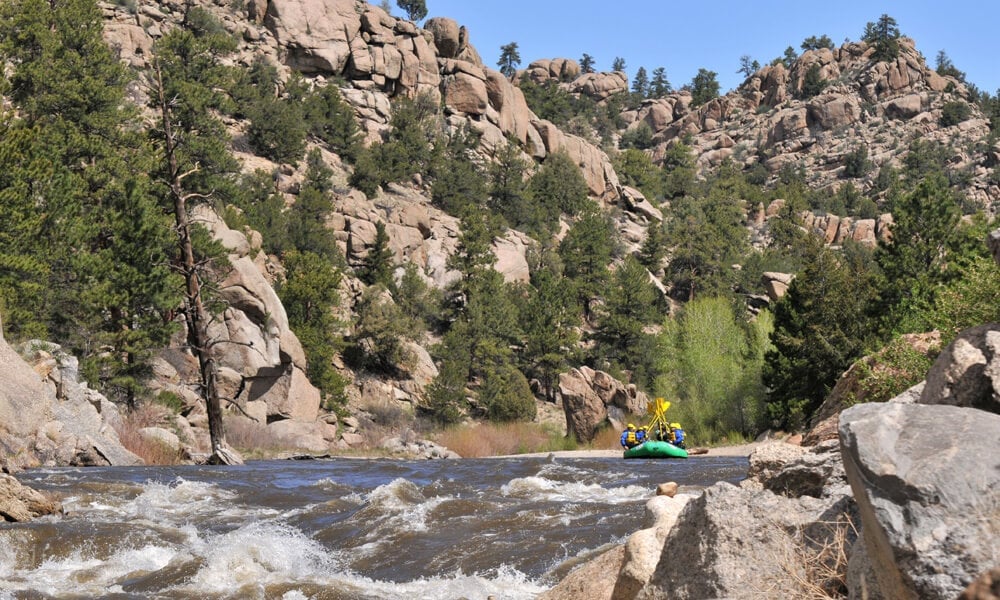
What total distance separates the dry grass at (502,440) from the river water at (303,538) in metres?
22.4

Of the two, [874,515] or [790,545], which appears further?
[790,545]

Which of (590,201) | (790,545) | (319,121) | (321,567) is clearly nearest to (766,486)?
(790,545)

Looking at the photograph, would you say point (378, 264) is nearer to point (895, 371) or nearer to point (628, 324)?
point (628, 324)

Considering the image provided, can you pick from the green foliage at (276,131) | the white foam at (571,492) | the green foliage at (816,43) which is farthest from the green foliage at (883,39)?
the white foam at (571,492)

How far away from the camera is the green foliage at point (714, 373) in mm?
38844

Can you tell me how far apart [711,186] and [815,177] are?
20.3 metres

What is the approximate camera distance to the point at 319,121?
65.1 m

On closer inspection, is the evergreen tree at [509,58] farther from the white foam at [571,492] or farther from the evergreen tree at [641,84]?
the white foam at [571,492]

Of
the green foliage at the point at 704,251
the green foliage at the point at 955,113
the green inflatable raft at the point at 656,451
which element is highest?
the green foliage at the point at 955,113

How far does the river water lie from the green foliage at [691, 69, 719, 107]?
138 meters

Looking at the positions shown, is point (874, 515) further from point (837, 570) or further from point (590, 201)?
point (590, 201)

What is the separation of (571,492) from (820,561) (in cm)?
872

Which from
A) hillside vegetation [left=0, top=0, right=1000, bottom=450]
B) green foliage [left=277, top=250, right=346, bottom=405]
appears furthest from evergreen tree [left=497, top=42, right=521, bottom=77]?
green foliage [left=277, top=250, right=346, bottom=405]

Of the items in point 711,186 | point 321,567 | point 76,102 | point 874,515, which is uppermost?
point 711,186
